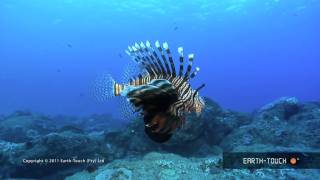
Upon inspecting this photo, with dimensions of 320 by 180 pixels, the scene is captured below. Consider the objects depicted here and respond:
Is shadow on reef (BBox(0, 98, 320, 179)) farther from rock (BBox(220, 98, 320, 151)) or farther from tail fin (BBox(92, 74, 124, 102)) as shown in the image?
tail fin (BBox(92, 74, 124, 102))

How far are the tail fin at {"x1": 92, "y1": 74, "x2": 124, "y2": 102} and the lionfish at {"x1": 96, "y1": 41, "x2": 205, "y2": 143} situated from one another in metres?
0.01

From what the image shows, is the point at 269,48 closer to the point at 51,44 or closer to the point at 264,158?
the point at 51,44

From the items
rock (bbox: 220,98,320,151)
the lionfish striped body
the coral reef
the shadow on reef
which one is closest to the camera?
the lionfish striped body

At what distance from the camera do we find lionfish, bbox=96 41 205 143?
212 cm

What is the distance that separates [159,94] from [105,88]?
132 cm

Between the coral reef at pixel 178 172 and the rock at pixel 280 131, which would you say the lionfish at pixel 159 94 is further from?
the rock at pixel 280 131

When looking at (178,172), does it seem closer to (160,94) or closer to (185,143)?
(185,143)

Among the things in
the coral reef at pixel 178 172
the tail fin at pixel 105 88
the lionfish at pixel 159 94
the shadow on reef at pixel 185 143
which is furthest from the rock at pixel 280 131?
the lionfish at pixel 159 94

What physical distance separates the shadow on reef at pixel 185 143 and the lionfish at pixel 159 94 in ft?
9.66

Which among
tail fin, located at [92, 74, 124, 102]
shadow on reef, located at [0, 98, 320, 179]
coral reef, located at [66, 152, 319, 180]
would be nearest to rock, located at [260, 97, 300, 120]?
shadow on reef, located at [0, 98, 320, 179]

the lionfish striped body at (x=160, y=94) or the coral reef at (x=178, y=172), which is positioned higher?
the lionfish striped body at (x=160, y=94)

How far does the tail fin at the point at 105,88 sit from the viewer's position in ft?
10.1

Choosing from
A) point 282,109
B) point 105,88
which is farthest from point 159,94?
point 282,109

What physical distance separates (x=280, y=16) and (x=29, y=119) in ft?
120
